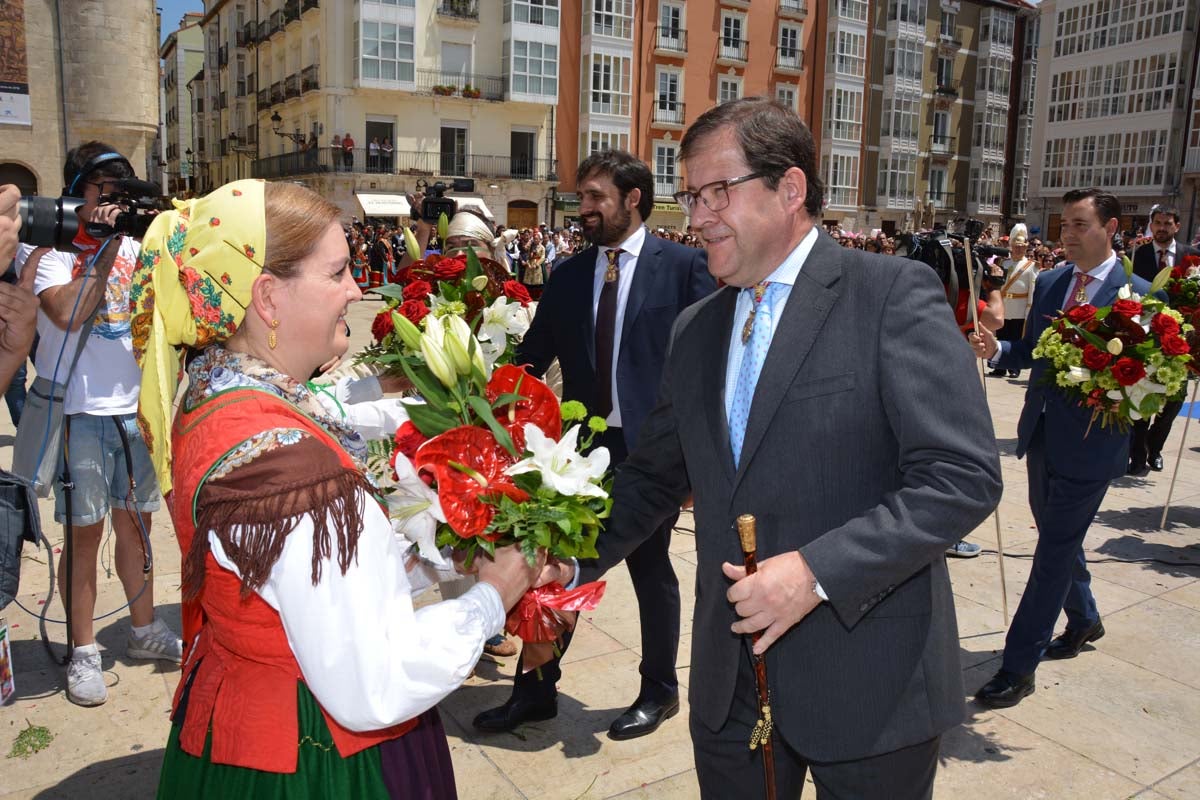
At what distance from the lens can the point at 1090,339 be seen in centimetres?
421

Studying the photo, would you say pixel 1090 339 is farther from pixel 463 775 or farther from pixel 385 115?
pixel 385 115

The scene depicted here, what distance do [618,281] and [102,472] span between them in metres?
2.49

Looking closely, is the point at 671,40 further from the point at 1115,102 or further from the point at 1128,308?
the point at 1128,308

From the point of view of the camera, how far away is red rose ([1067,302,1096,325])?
14.0 feet

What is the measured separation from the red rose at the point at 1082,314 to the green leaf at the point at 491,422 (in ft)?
11.0

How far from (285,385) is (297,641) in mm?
518

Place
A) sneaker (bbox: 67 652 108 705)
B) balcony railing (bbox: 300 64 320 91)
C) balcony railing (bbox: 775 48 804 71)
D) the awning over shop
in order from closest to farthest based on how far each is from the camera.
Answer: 1. sneaker (bbox: 67 652 108 705)
2. the awning over shop
3. balcony railing (bbox: 300 64 320 91)
4. balcony railing (bbox: 775 48 804 71)

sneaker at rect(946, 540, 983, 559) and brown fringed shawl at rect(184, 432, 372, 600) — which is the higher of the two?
brown fringed shawl at rect(184, 432, 372, 600)

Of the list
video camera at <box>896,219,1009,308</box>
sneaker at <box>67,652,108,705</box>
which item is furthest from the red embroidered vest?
video camera at <box>896,219,1009,308</box>

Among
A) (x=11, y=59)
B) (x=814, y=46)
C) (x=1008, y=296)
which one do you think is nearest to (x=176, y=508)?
(x=1008, y=296)

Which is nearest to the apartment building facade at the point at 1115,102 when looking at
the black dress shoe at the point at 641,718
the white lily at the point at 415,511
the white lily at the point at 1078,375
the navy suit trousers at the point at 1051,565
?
the white lily at the point at 1078,375

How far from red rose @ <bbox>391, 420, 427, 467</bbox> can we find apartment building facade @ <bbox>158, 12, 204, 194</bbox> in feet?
244

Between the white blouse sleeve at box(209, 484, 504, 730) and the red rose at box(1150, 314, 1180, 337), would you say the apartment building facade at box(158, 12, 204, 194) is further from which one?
the white blouse sleeve at box(209, 484, 504, 730)

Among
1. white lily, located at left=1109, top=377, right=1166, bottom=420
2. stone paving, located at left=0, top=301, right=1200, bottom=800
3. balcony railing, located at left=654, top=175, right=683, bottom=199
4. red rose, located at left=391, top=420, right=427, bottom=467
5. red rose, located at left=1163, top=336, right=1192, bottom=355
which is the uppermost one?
balcony railing, located at left=654, top=175, right=683, bottom=199
